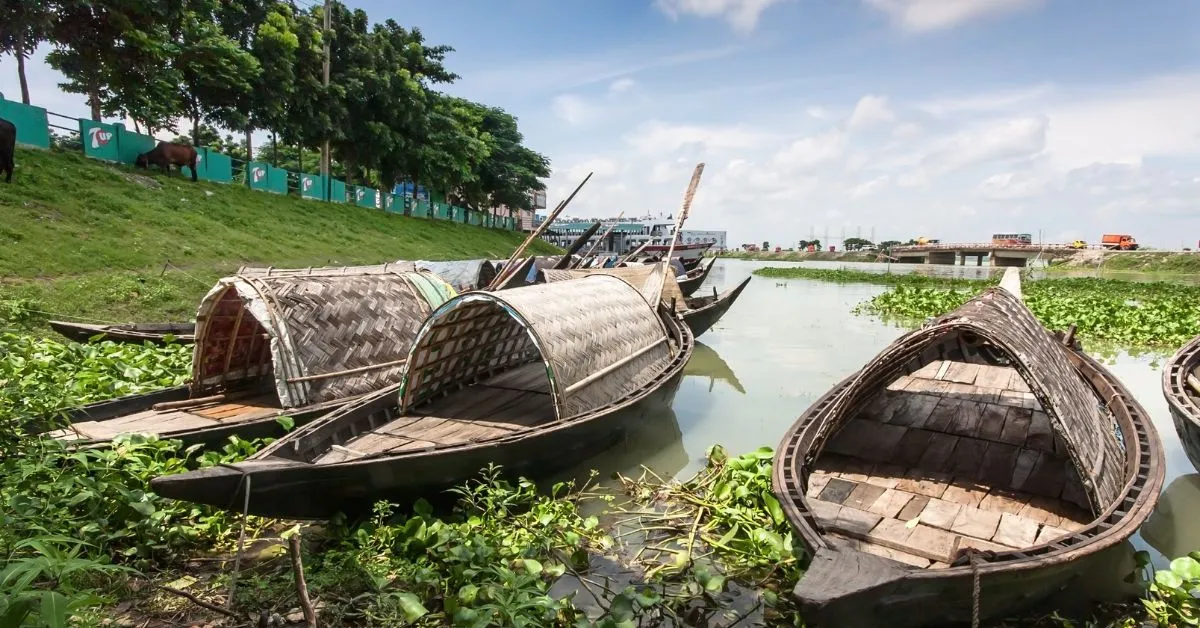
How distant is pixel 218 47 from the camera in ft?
62.1

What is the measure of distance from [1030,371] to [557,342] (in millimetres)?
3136

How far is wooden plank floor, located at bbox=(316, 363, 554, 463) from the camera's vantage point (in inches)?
184

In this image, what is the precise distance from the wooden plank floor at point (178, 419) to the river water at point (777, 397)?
9.57 ft

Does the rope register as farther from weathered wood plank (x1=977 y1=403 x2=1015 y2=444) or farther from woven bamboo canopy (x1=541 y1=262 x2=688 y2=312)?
woven bamboo canopy (x1=541 y1=262 x2=688 y2=312)

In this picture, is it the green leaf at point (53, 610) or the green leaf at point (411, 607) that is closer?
the green leaf at point (53, 610)

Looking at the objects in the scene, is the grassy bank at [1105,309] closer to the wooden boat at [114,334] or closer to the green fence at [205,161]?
the wooden boat at [114,334]

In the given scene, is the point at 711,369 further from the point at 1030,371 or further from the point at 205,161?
the point at 205,161

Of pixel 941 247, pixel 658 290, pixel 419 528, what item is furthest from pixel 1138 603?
pixel 941 247

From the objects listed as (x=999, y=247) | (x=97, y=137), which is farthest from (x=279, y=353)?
(x=999, y=247)

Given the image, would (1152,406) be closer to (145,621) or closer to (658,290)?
(658,290)

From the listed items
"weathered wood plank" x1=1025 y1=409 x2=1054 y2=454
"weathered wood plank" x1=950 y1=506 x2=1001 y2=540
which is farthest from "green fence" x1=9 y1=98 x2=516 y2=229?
"weathered wood plank" x1=1025 y1=409 x2=1054 y2=454

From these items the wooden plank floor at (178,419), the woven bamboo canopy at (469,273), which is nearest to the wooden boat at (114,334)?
the wooden plank floor at (178,419)

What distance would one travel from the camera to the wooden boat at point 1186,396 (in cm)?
488

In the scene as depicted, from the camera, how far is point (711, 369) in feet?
35.1
